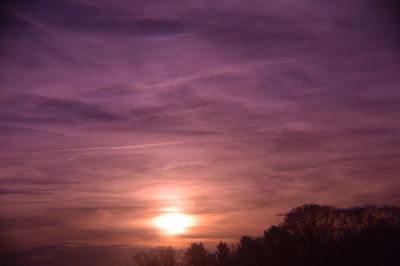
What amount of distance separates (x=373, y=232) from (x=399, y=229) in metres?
3.70

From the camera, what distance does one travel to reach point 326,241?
2479 inches

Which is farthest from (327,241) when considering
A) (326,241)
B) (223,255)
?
(223,255)

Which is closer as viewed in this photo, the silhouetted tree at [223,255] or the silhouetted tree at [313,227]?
the silhouetted tree at [313,227]

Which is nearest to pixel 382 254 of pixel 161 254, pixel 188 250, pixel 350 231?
pixel 350 231

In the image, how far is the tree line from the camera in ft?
169

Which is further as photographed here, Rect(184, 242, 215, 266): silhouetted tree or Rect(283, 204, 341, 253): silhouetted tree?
Rect(184, 242, 215, 266): silhouetted tree

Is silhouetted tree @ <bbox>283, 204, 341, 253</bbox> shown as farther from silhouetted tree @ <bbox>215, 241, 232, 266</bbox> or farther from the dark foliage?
silhouetted tree @ <bbox>215, 241, 232, 266</bbox>

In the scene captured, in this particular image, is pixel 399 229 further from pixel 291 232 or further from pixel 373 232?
pixel 291 232

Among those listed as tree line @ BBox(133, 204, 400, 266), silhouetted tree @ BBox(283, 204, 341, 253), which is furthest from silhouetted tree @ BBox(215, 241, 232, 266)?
silhouetted tree @ BBox(283, 204, 341, 253)

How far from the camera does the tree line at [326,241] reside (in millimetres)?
51531

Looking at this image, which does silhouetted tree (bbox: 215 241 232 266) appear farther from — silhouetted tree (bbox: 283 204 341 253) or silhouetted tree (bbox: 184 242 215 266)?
silhouetted tree (bbox: 283 204 341 253)

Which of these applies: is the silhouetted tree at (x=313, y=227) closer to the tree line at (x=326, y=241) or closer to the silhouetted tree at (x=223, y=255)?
the tree line at (x=326, y=241)

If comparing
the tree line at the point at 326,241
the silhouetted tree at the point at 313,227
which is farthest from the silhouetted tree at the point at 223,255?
the silhouetted tree at the point at 313,227

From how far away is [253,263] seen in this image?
74750 mm
